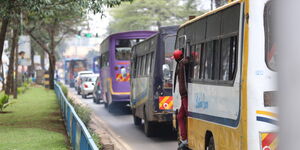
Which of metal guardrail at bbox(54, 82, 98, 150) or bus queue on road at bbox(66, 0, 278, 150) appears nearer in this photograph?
metal guardrail at bbox(54, 82, 98, 150)

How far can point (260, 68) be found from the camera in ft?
20.9

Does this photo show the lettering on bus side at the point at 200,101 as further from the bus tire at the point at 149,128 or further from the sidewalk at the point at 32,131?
the bus tire at the point at 149,128

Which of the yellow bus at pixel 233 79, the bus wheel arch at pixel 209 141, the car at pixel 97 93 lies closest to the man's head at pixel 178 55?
the yellow bus at pixel 233 79

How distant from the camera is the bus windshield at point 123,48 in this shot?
24703mm

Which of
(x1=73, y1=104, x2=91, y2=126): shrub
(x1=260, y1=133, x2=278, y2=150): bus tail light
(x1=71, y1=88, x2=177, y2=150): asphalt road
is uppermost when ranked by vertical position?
(x1=260, y1=133, x2=278, y2=150): bus tail light

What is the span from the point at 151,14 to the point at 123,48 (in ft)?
129

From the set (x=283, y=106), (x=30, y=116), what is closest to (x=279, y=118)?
(x=283, y=106)

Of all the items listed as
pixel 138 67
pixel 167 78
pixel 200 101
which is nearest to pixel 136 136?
pixel 167 78

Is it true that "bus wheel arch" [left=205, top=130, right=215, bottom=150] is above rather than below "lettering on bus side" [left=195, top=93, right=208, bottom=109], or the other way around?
below

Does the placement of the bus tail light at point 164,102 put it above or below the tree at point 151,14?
below

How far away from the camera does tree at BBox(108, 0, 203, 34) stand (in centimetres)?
6162

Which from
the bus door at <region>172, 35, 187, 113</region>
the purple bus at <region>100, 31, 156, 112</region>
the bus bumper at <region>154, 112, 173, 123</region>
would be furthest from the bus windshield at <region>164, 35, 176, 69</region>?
the purple bus at <region>100, 31, 156, 112</region>

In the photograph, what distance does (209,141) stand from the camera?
348 inches

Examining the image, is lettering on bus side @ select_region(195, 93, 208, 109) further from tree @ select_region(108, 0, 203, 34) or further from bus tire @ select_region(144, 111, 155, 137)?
tree @ select_region(108, 0, 203, 34)
